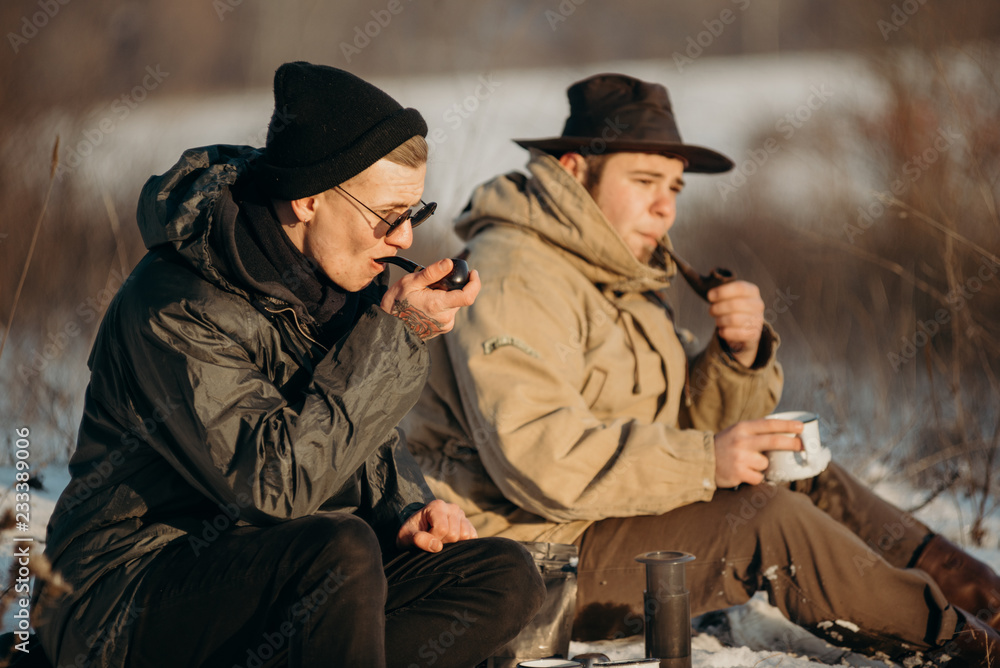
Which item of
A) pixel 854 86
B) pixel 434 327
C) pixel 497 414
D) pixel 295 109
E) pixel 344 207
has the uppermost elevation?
pixel 854 86

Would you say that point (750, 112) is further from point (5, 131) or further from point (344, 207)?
point (344, 207)

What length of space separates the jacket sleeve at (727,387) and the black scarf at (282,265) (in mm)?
1561

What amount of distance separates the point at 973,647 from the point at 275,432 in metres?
1.91

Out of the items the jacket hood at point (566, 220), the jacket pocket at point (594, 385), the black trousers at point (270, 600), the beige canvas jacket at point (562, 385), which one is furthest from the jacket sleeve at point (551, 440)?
the black trousers at point (270, 600)

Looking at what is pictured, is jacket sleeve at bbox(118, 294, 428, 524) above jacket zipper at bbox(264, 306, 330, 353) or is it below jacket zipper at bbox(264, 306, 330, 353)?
below

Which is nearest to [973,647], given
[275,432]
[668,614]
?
[668,614]

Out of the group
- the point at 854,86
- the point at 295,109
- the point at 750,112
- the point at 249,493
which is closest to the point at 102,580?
the point at 249,493

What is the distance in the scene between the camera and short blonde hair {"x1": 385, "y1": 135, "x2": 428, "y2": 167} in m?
2.14

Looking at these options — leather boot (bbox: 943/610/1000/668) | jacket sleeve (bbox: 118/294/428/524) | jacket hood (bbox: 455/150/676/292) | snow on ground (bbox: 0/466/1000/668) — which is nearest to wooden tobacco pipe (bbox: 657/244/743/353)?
jacket hood (bbox: 455/150/676/292)

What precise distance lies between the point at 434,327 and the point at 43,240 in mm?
4077

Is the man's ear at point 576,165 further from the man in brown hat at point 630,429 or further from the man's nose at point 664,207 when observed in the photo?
the man's nose at point 664,207

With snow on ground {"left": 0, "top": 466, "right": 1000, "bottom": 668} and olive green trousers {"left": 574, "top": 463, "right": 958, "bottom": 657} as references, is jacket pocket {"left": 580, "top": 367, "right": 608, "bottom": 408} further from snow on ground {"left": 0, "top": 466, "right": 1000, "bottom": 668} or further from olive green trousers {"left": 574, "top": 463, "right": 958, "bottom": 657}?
snow on ground {"left": 0, "top": 466, "right": 1000, "bottom": 668}

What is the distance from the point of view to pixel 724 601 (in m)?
2.79

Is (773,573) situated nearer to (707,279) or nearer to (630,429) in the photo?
(630,429)
